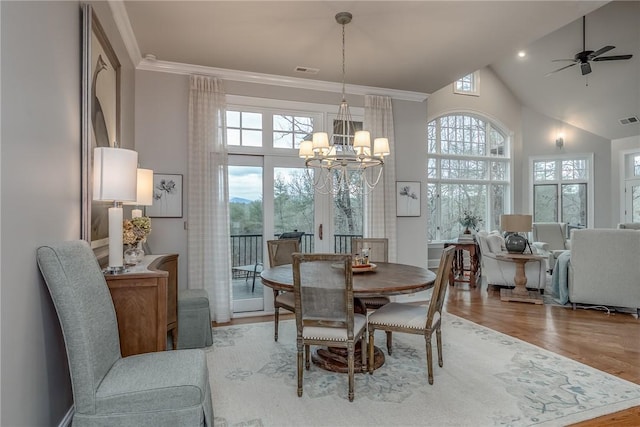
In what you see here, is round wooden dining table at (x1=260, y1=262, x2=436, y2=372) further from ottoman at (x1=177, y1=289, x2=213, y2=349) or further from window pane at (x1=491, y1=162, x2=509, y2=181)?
window pane at (x1=491, y1=162, x2=509, y2=181)

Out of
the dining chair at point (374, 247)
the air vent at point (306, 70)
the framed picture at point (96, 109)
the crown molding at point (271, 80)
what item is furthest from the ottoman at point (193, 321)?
the air vent at point (306, 70)

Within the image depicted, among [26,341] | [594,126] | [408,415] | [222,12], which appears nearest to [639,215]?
[594,126]

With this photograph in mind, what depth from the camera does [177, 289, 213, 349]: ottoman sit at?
10.9 ft

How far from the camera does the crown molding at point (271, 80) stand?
13.8 feet

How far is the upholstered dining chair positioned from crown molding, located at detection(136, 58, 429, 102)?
A: 3.09 m

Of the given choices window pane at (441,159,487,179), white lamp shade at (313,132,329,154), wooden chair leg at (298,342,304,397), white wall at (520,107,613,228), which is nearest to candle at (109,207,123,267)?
wooden chair leg at (298,342,304,397)

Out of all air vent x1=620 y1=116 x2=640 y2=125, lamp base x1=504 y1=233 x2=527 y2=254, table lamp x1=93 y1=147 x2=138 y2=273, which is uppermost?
air vent x1=620 y1=116 x2=640 y2=125

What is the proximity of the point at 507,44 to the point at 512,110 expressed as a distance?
5.34m

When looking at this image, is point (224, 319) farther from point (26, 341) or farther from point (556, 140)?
point (556, 140)

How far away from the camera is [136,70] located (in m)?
4.15

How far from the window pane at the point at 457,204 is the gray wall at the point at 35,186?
709 cm

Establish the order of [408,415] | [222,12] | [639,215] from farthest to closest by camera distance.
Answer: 1. [639,215]
2. [222,12]
3. [408,415]

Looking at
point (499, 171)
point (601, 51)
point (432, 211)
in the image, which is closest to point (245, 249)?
point (432, 211)

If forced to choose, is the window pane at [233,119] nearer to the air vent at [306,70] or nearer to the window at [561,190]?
the air vent at [306,70]
